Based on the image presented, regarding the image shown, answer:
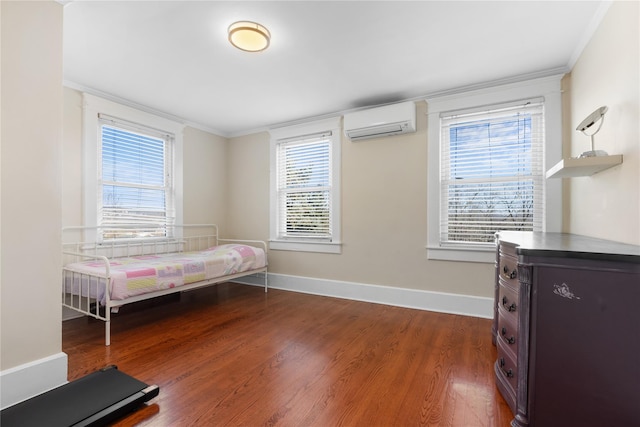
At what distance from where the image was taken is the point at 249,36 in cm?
200

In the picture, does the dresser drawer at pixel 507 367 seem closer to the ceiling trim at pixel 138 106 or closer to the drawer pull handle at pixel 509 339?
the drawer pull handle at pixel 509 339

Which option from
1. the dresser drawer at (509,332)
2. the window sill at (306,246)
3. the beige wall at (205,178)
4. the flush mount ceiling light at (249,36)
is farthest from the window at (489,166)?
the beige wall at (205,178)

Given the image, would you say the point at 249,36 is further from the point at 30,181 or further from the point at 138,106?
the point at 138,106

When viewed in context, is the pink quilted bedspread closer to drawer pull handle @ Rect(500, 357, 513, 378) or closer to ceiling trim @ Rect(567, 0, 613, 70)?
drawer pull handle @ Rect(500, 357, 513, 378)

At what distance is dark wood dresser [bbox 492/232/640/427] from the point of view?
43.9 inches

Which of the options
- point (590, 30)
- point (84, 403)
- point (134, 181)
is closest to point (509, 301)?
point (590, 30)

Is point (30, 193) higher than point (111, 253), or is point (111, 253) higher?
point (30, 193)

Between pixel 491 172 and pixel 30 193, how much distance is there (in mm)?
3528

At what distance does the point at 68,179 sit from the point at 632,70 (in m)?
4.33

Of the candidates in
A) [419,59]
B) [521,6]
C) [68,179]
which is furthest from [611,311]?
[68,179]

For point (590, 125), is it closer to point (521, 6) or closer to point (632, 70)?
point (632, 70)

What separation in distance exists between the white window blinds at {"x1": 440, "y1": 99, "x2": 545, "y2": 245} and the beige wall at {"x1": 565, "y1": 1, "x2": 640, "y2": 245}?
41cm

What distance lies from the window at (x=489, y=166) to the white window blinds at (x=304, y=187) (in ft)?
4.28

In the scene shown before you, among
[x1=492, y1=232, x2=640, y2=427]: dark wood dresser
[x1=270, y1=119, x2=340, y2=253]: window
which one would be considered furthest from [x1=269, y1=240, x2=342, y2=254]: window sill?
[x1=492, y1=232, x2=640, y2=427]: dark wood dresser
